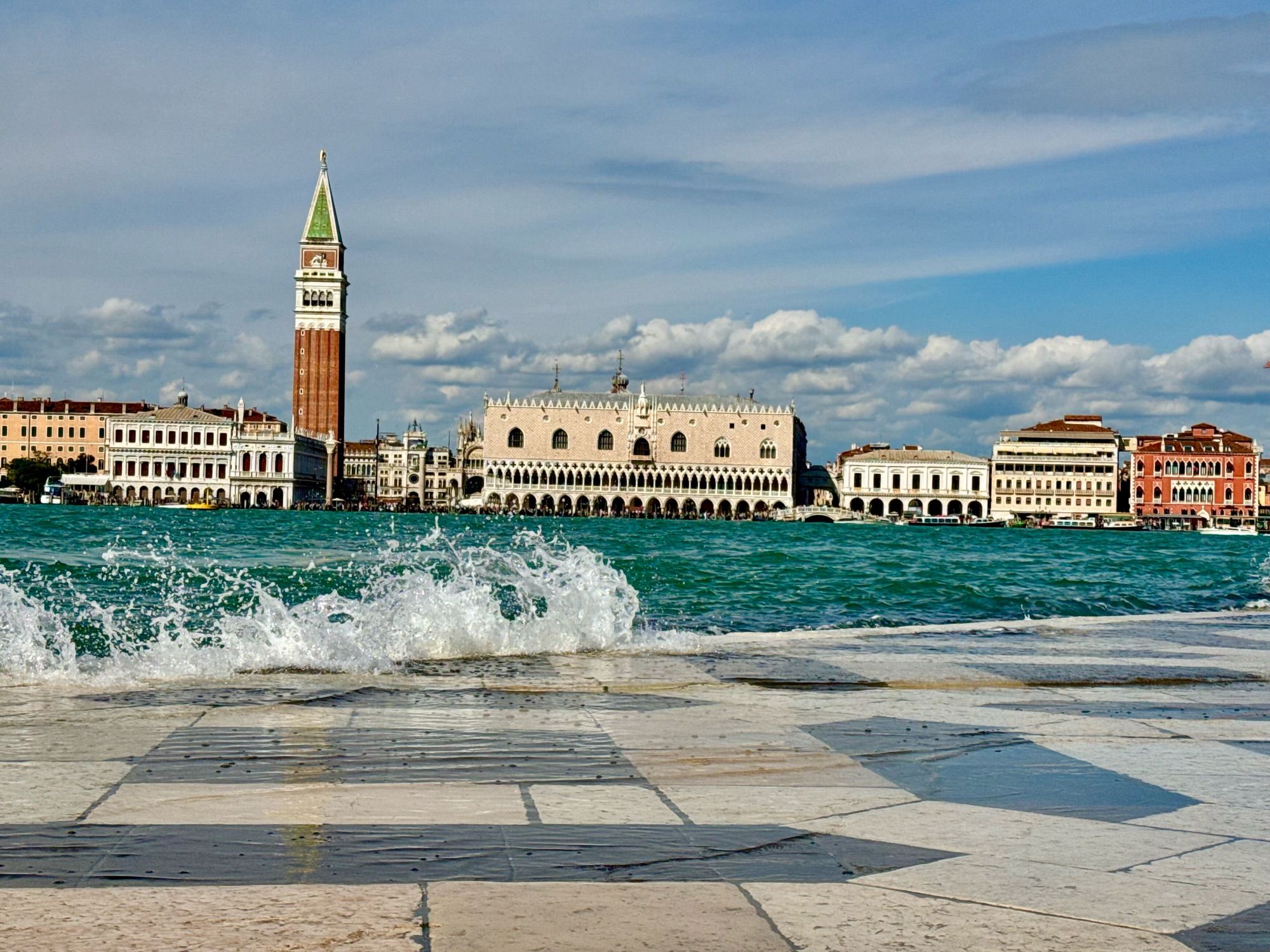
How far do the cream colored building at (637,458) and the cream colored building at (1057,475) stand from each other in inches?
762

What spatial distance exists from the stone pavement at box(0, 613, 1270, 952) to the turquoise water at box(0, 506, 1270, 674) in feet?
7.07

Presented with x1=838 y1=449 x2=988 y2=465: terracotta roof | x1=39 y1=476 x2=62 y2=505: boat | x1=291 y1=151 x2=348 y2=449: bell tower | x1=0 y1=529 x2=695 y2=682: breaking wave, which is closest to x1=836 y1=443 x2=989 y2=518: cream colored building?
x1=838 y1=449 x2=988 y2=465: terracotta roof

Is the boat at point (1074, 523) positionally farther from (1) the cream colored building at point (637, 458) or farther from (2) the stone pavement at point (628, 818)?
(2) the stone pavement at point (628, 818)

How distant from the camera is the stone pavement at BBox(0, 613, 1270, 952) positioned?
3.22 meters

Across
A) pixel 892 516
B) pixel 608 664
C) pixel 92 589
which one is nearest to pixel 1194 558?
pixel 92 589

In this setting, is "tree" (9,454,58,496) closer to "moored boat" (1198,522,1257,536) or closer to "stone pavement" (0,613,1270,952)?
"moored boat" (1198,522,1257,536)

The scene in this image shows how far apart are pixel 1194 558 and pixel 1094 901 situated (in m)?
42.7

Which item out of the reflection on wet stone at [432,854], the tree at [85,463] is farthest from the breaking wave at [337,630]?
the tree at [85,463]

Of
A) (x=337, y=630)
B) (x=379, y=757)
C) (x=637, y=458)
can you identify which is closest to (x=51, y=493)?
(x=637, y=458)

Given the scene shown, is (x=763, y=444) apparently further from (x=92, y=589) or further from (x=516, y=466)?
(x=92, y=589)

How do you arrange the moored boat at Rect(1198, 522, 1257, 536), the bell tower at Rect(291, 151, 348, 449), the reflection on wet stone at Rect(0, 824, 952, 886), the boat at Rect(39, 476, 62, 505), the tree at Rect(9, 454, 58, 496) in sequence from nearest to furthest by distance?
the reflection on wet stone at Rect(0, 824, 952, 886) → the moored boat at Rect(1198, 522, 1257, 536) → the boat at Rect(39, 476, 62, 505) → the tree at Rect(9, 454, 58, 496) → the bell tower at Rect(291, 151, 348, 449)

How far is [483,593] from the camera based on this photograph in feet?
36.8

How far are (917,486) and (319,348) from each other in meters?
56.3

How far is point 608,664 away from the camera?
9148 mm
